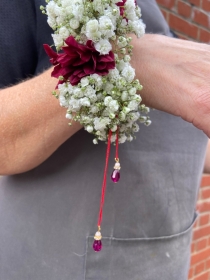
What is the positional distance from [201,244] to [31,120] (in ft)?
5.06

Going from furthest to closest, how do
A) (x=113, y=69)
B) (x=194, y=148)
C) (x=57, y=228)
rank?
(x=194, y=148), (x=57, y=228), (x=113, y=69)

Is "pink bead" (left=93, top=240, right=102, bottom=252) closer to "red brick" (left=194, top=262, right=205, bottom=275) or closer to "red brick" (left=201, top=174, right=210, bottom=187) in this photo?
A: "red brick" (left=201, top=174, right=210, bottom=187)

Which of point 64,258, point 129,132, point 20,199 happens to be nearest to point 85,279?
point 64,258

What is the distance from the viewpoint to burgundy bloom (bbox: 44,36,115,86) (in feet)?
1.21

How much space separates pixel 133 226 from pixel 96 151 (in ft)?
0.54

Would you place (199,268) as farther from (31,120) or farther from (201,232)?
(31,120)

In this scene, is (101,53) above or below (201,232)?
above

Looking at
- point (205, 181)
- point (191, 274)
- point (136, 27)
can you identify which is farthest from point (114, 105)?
point (191, 274)

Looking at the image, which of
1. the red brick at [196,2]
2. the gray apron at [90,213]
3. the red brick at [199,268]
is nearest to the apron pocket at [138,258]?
the gray apron at [90,213]

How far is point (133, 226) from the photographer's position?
0.61m

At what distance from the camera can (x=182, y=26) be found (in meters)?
1.38

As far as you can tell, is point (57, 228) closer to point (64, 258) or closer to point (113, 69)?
point (64, 258)

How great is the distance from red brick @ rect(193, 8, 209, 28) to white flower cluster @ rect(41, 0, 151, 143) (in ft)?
3.73

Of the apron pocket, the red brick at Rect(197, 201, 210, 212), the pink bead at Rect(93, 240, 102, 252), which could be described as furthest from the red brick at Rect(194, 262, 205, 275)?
the pink bead at Rect(93, 240, 102, 252)
